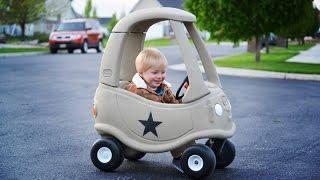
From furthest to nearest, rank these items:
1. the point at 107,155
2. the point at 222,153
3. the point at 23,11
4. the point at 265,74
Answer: the point at 23,11
the point at 265,74
the point at 222,153
the point at 107,155

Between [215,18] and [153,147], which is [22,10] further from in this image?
[153,147]

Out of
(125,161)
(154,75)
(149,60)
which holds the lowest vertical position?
(125,161)

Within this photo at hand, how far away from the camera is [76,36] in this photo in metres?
30.3

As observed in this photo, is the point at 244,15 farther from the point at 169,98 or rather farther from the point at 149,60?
the point at 149,60

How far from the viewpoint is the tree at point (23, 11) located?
38.5 m

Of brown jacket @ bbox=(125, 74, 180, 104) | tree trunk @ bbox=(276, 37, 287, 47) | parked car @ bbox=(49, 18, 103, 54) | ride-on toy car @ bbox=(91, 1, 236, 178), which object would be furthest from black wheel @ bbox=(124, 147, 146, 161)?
tree trunk @ bbox=(276, 37, 287, 47)

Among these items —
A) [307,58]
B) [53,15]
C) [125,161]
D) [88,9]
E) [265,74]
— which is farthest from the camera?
[88,9]

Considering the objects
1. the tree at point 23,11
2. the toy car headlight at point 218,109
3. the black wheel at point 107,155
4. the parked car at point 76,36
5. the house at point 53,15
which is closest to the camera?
the toy car headlight at point 218,109

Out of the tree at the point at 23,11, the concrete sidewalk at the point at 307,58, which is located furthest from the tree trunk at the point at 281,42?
the tree at the point at 23,11

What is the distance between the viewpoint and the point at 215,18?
1895 centimetres

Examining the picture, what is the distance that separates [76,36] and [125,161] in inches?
1004

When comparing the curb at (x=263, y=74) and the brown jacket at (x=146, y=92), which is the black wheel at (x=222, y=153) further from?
the curb at (x=263, y=74)

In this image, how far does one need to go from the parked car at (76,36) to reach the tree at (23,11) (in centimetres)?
801

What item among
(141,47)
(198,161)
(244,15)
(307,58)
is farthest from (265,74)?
(198,161)
